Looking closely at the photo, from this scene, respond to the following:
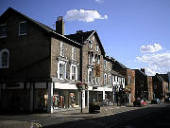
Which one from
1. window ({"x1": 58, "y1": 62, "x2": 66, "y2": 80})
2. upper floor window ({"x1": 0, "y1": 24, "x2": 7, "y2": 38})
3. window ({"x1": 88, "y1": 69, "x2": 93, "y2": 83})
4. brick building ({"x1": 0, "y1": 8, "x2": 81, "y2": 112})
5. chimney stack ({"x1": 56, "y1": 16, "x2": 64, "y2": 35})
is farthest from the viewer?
window ({"x1": 88, "y1": 69, "x2": 93, "y2": 83})

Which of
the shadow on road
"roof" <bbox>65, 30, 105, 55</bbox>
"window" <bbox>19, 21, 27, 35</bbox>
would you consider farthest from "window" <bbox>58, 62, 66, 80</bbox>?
the shadow on road

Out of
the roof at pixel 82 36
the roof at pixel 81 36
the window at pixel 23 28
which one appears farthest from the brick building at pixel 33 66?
the roof at pixel 81 36

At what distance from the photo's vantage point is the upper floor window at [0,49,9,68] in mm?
32312

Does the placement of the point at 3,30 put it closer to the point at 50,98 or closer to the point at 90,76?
the point at 50,98

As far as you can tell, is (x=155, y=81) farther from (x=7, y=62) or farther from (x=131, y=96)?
(x=7, y=62)

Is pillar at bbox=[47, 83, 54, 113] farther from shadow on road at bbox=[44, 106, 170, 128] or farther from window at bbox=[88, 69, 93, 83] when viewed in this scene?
window at bbox=[88, 69, 93, 83]

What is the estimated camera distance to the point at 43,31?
29.7 metres

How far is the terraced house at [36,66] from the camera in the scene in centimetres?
2911

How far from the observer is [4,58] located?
3275 centimetres

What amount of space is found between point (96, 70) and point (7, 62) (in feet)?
48.7

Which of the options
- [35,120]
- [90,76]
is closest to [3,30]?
[90,76]

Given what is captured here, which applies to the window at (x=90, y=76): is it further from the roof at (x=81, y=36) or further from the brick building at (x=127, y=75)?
the brick building at (x=127, y=75)

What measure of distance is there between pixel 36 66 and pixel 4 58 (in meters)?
6.03

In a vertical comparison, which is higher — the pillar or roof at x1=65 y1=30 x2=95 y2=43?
roof at x1=65 y1=30 x2=95 y2=43
